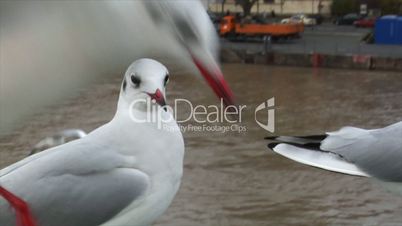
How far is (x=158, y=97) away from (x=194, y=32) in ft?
2.40

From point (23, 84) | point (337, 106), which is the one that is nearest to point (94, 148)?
point (23, 84)

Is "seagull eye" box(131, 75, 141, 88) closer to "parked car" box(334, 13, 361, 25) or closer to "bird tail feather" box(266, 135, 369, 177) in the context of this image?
"bird tail feather" box(266, 135, 369, 177)

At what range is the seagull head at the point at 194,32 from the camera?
1.48 m

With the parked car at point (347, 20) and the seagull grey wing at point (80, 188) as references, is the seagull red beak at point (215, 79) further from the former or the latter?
the parked car at point (347, 20)

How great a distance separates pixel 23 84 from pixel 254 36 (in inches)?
711

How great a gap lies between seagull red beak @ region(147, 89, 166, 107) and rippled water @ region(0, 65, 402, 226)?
0.37 feet

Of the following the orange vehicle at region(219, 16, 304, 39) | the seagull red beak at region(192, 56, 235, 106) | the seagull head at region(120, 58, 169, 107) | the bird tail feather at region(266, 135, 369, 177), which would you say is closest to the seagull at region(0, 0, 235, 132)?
the seagull red beak at region(192, 56, 235, 106)

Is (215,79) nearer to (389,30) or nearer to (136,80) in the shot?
(136,80)

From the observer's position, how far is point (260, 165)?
21.1ft

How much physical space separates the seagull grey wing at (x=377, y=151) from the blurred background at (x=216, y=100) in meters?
0.79

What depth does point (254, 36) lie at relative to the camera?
64.4 ft

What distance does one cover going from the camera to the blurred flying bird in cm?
227

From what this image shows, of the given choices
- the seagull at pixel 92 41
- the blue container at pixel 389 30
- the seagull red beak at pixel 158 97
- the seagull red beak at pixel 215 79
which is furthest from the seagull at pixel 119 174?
the blue container at pixel 389 30

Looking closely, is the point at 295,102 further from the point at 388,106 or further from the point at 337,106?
the point at 388,106
